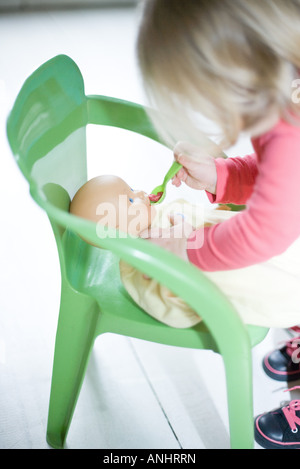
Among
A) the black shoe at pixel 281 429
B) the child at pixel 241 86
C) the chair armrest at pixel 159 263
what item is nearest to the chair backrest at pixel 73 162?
the chair armrest at pixel 159 263

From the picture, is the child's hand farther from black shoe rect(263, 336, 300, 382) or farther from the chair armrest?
black shoe rect(263, 336, 300, 382)

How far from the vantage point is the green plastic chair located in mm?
646

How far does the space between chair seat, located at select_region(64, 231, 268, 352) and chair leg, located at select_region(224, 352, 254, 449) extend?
0.07 m

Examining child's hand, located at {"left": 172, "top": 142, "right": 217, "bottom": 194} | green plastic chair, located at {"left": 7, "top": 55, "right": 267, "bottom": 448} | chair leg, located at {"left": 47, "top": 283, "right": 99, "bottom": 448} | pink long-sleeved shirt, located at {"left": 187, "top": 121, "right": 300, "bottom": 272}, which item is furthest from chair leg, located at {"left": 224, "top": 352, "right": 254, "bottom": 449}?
child's hand, located at {"left": 172, "top": 142, "right": 217, "bottom": 194}

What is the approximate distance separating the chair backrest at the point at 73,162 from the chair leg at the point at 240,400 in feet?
0.08

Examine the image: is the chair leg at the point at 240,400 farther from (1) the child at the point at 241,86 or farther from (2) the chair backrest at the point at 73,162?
(1) the child at the point at 241,86

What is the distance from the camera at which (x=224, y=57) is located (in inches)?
25.5

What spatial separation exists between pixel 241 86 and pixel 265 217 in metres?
0.17

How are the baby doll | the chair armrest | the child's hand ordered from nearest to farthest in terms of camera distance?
the chair armrest, the baby doll, the child's hand

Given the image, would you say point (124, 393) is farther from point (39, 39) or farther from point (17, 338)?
point (39, 39)

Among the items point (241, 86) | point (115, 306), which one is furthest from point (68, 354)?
point (241, 86)

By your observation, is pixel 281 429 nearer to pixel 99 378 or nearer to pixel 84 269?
pixel 99 378
